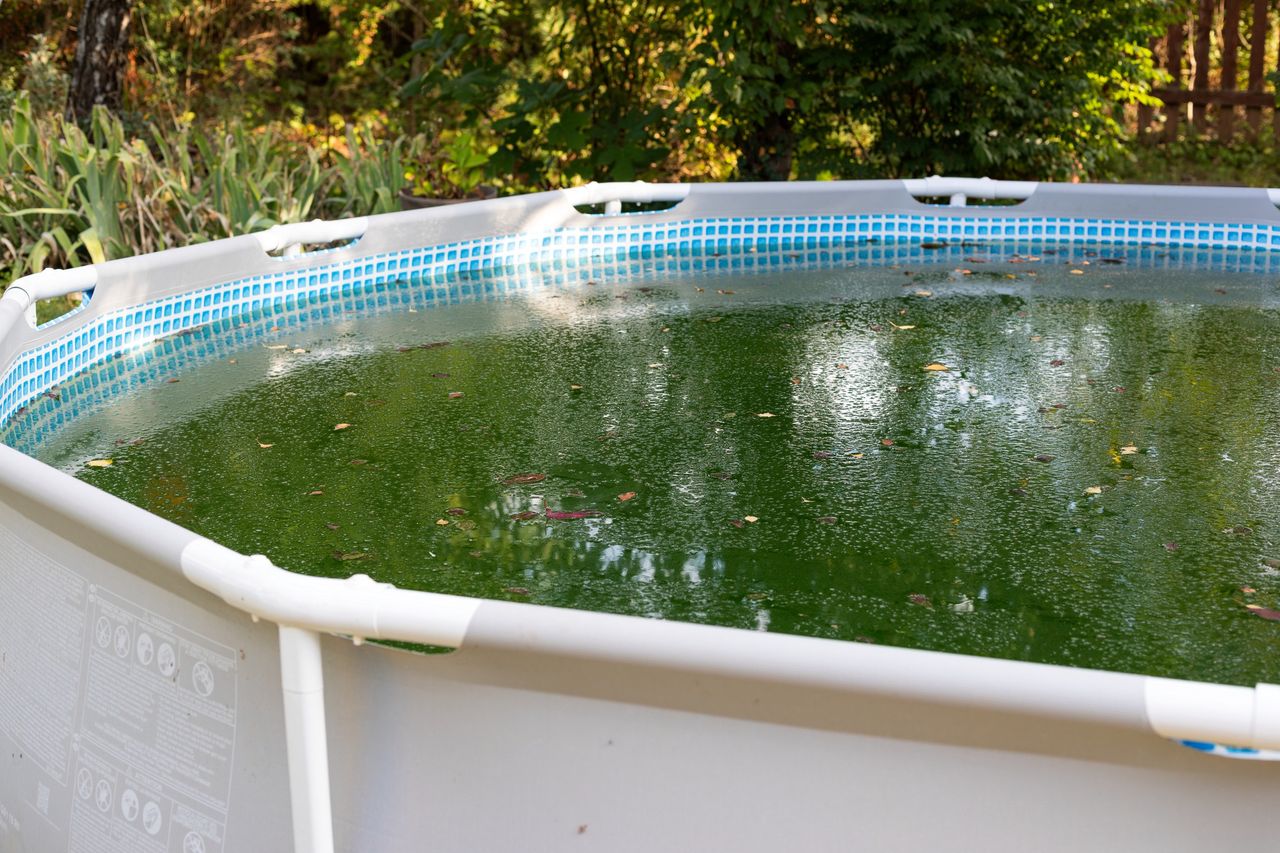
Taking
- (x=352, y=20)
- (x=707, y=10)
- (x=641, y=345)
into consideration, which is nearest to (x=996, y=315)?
(x=641, y=345)

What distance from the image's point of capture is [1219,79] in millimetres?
10438

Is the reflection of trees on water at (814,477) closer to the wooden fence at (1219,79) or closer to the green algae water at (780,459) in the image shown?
the green algae water at (780,459)

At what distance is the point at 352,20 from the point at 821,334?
25.1 ft

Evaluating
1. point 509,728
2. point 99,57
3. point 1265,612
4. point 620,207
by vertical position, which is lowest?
point 1265,612

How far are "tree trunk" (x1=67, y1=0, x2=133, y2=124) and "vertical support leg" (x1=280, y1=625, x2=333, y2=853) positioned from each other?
7028 mm

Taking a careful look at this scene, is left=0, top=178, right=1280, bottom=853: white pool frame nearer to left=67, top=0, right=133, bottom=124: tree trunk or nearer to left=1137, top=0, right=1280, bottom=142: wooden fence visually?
left=67, top=0, right=133, bottom=124: tree trunk

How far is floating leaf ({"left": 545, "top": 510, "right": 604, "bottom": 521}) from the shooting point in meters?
3.30

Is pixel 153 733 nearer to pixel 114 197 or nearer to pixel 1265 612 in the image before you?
pixel 1265 612

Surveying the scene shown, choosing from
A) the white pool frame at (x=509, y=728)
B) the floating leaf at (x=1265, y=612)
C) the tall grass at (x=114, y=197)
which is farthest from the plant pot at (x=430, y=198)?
the white pool frame at (x=509, y=728)

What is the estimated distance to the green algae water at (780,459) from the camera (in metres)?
2.84

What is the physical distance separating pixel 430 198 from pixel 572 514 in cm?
425

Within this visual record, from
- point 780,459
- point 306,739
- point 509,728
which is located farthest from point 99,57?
point 509,728

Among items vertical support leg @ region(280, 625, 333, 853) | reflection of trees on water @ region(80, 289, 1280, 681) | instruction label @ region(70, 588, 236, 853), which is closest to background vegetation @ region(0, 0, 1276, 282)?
reflection of trees on water @ region(80, 289, 1280, 681)

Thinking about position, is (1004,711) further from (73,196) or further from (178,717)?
(73,196)
